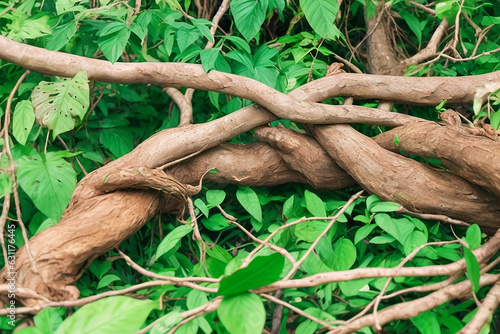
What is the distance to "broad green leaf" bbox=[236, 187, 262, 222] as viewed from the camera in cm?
141

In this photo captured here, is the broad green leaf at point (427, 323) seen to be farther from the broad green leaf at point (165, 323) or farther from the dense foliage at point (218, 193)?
the broad green leaf at point (165, 323)

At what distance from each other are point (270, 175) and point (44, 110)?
70 cm

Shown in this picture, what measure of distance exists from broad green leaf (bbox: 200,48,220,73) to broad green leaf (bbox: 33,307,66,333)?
2.56 feet

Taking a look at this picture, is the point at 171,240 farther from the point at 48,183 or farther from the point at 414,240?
the point at 414,240

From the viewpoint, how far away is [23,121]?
4.30 feet

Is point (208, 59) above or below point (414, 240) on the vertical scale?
above

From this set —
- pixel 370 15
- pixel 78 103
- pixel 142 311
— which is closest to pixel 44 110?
pixel 78 103

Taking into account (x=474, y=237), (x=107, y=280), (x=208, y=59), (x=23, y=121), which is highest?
(x=208, y=59)

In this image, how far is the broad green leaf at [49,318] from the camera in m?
0.98

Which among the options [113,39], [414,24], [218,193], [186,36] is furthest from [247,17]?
[414,24]

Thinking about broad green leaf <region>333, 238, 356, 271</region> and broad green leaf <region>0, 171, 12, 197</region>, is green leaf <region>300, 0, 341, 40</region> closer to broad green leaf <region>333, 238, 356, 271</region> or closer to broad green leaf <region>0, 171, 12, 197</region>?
broad green leaf <region>333, 238, 356, 271</region>

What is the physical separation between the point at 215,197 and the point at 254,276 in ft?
1.63

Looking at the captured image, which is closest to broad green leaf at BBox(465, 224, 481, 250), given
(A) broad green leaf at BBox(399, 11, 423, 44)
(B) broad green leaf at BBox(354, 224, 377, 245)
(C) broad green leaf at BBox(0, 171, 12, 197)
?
(B) broad green leaf at BBox(354, 224, 377, 245)

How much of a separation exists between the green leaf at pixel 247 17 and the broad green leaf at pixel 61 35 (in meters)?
0.51
